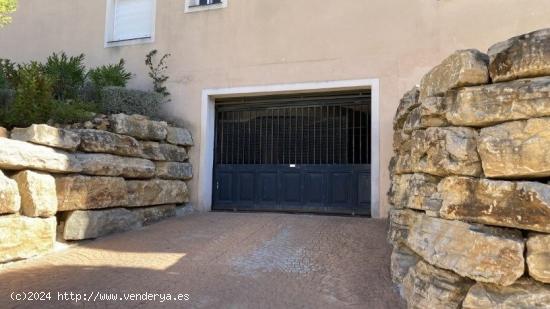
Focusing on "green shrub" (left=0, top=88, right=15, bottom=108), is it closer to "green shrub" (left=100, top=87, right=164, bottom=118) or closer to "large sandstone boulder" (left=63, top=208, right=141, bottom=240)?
"green shrub" (left=100, top=87, right=164, bottom=118)

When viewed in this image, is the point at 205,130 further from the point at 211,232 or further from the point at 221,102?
the point at 211,232

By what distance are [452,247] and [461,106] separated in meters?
1.09

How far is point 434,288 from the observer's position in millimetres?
3225

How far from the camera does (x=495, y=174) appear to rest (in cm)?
300

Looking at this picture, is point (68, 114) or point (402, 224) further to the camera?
point (68, 114)

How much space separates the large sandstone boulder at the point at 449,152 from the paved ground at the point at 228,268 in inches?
53.7

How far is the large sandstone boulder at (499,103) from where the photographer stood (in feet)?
9.37

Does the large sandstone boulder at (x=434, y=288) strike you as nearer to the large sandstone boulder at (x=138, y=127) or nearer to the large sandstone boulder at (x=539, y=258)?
the large sandstone boulder at (x=539, y=258)

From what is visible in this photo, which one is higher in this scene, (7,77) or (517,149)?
(7,77)

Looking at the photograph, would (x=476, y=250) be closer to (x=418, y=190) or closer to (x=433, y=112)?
(x=418, y=190)

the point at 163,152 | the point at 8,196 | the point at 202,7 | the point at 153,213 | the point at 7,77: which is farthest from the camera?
the point at 202,7

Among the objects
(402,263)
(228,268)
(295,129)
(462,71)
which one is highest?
(295,129)

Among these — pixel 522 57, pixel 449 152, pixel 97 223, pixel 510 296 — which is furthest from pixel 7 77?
pixel 510 296

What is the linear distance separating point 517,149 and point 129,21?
926cm
